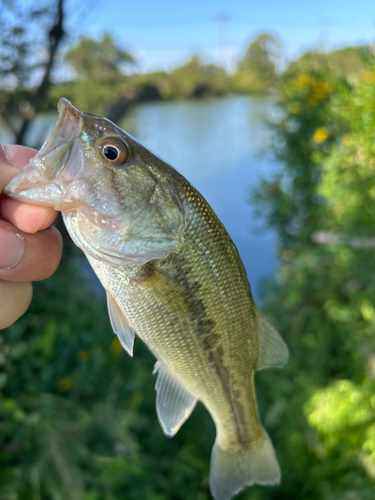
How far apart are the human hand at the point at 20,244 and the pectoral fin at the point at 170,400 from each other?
0.40m

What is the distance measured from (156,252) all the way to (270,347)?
1.51 ft

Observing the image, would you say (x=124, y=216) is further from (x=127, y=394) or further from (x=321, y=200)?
(x=321, y=200)

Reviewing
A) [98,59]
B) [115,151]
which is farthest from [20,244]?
[98,59]

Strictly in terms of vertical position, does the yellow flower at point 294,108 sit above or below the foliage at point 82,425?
above

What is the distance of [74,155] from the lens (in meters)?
0.81

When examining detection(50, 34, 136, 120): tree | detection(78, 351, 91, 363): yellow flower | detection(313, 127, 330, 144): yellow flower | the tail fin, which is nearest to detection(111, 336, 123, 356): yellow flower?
detection(78, 351, 91, 363): yellow flower

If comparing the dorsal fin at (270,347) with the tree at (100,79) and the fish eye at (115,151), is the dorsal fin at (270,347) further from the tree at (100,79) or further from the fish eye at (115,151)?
the tree at (100,79)

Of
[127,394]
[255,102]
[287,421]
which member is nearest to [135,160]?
[127,394]

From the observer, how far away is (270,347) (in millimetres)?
1073

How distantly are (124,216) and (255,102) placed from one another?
34.3ft

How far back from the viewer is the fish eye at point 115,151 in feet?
2.77

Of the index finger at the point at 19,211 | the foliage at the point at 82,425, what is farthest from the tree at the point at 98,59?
the index finger at the point at 19,211

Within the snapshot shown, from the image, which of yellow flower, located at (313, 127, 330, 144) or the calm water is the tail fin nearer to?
yellow flower, located at (313, 127, 330, 144)

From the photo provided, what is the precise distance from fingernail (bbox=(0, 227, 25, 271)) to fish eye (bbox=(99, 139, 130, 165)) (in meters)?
0.27
